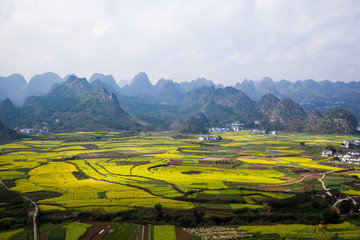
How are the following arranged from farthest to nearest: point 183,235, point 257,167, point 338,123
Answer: point 338,123 < point 257,167 < point 183,235

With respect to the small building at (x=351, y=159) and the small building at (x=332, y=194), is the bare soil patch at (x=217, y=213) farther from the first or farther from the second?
the small building at (x=351, y=159)

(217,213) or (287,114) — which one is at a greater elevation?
(287,114)

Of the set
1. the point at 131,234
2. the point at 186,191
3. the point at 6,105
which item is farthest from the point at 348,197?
the point at 6,105

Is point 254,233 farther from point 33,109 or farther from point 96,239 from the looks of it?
point 33,109

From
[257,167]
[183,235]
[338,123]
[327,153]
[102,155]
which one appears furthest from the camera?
[338,123]

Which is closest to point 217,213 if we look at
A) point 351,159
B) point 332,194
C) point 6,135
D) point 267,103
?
point 332,194

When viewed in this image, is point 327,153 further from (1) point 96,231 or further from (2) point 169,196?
(1) point 96,231

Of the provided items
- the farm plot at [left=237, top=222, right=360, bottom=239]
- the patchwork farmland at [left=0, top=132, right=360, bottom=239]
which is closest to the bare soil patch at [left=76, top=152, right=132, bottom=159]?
the patchwork farmland at [left=0, top=132, right=360, bottom=239]

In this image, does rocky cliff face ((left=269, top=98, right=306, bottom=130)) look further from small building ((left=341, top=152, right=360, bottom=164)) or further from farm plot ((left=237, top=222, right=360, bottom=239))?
farm plot ((left=237, top=222, right=360, bottom=239))
